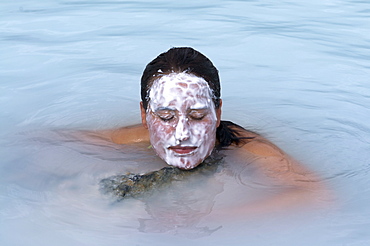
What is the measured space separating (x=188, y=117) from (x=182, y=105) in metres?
0.08

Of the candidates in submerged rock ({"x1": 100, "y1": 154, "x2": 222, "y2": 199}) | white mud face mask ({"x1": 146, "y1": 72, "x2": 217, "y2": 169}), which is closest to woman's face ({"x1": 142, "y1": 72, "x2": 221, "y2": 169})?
white mud face mask ({"x1": 146, "y1": 72, "x2": 217, "y2": 169})

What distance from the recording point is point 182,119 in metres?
3.33

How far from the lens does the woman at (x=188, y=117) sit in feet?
11.0

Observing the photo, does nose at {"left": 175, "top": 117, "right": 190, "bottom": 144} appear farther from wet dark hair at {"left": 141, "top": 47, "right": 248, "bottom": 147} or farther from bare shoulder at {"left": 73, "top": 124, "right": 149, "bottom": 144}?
bare shoulder at {"left": 73, "top": 124, "right": 149, "bottom": 144}

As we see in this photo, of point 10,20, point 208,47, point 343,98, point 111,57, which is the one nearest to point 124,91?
point 111,57

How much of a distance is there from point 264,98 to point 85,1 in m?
4.37

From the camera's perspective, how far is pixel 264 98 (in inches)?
204

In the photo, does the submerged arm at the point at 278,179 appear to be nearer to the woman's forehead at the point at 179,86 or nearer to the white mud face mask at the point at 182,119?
the white mud face mask at the point at 182,119

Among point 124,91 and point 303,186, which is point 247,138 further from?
point 124,91

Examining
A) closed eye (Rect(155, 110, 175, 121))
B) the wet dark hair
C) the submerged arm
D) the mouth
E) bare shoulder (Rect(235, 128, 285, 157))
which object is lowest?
the submerged arm

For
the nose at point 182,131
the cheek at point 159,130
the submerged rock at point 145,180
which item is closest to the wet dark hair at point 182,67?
the cheek at point 159,130

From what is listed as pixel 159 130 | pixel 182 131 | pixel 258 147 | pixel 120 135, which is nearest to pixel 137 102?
pixel 120 135

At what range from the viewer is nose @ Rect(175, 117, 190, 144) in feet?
10.8

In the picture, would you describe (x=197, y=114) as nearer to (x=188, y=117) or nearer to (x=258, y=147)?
(x=188, y=117)
